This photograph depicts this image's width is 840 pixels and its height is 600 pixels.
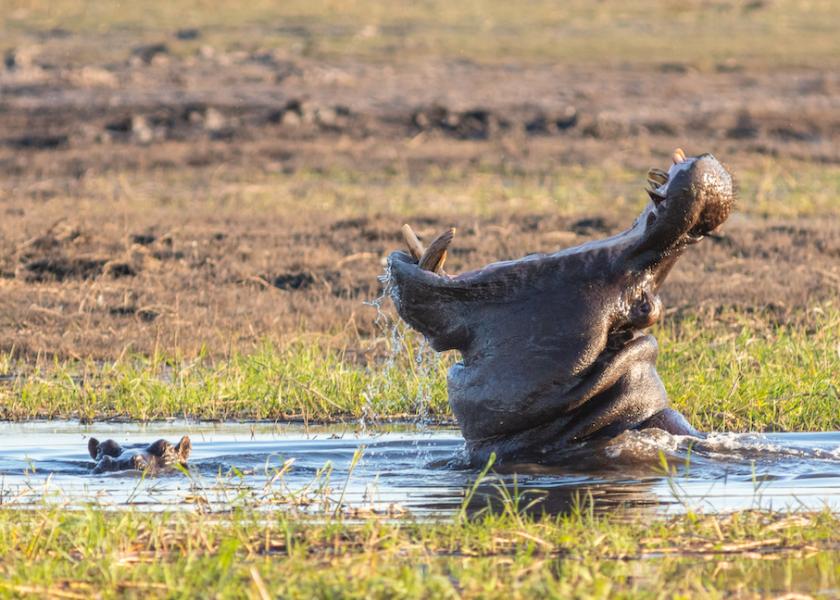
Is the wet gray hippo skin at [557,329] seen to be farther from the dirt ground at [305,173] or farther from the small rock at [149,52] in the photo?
the small rock at [149,52]

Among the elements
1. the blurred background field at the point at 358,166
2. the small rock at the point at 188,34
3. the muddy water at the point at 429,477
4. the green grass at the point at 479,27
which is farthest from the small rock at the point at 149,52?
the muddy water at the point at 429,477

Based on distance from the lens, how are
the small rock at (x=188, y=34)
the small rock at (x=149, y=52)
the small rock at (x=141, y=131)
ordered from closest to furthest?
the small rock at (x=141, y=131) → the small rock at (x=149, y=52) → the small rock at (x=188, y=34)

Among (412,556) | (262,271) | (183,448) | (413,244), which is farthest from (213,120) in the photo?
(412,556)

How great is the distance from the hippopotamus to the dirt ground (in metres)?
2.85

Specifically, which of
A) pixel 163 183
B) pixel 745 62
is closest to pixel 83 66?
pixel 163 183

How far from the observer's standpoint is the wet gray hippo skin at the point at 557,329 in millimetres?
5266

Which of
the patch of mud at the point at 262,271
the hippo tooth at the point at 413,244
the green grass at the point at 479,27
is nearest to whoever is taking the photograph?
the hippo tooth at the point at 413,244

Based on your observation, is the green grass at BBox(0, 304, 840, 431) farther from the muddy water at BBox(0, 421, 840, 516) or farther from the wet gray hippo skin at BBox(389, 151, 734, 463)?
the wet gray hippo skin at BBox(389, 151, 734, 463)

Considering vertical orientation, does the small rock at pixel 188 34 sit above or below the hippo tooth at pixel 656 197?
below

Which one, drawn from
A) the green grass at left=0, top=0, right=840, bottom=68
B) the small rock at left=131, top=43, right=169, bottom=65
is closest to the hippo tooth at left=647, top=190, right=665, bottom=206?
the small rock at left=131, top=43, right=169, bottom=65

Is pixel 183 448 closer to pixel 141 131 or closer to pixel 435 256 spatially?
pixel 435 256

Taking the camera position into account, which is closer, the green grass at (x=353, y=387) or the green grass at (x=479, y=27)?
the green grass at (x=353, y=387)

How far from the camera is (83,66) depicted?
A: 25500mm

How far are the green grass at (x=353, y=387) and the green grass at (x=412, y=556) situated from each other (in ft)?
7.90
